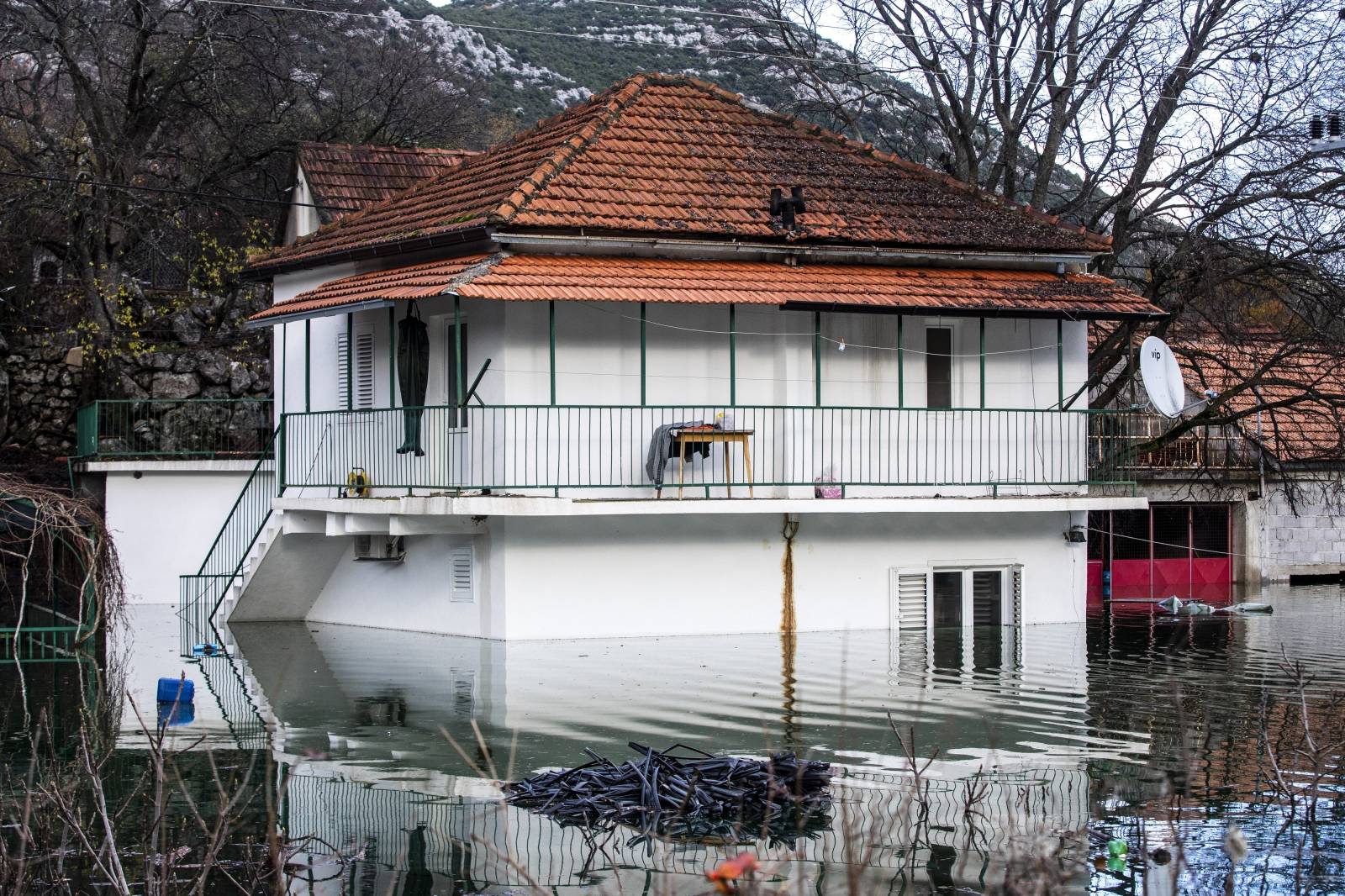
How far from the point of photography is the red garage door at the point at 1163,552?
31766mm

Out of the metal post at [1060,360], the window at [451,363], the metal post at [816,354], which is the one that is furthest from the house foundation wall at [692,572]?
the window at [451,363]

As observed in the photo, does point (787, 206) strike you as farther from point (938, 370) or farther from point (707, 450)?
point (707, 450)

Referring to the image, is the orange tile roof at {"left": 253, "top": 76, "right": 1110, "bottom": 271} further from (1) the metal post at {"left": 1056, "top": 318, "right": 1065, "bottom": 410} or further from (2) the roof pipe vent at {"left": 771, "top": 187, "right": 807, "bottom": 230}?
(1) the metal post at {"left": 1056, "top": 318, "right": 1065, "bottom": 410}

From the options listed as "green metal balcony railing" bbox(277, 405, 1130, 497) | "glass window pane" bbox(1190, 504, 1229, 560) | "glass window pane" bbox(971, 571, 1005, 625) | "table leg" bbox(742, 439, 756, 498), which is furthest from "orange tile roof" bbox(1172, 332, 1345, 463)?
"table leg" bbox(742, 439, 756, 498)

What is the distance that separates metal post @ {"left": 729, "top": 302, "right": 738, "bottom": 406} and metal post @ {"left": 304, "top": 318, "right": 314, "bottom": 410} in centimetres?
544

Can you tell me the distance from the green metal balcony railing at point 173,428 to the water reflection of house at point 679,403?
160 inches

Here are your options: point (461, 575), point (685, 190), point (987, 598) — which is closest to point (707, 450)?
point (461, 575)

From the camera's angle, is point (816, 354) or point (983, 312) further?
point (816, 354)

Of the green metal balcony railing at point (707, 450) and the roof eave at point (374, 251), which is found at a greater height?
the roof eave at point (374, 251)

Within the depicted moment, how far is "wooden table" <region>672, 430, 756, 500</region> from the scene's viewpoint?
1952cm

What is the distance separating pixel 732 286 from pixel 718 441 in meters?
1.87

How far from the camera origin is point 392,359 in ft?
70.7

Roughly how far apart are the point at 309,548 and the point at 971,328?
911cm

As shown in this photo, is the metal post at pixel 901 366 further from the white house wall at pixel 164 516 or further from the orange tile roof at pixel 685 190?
the white house wall at pixel 164 516
